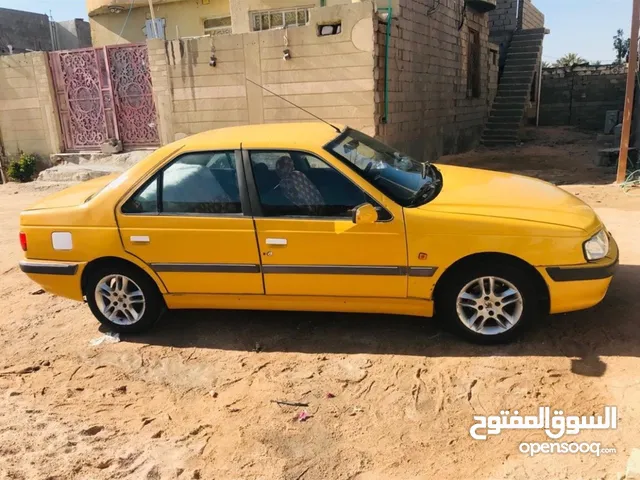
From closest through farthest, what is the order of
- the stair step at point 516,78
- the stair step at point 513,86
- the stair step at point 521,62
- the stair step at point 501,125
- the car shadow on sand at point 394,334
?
the car shadow on sand at point 394,334, the stair step at point 501,125, the stair step at point 513,86, the stair step at point 516,78, the stair step at point 521,62

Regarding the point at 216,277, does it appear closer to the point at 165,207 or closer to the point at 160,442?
the point at 165,207

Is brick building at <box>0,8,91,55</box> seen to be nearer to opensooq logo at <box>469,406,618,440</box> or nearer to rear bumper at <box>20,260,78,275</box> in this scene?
rear bumper at <box>20,260,78,275</box>

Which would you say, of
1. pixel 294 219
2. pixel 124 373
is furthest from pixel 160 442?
pixel 294 219

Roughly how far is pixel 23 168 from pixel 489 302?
12.2m

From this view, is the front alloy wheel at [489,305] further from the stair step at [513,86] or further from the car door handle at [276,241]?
the stair step at [513,86]

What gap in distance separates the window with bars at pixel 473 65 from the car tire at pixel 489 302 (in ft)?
46.5

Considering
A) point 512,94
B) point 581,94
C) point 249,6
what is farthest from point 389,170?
point 581,94

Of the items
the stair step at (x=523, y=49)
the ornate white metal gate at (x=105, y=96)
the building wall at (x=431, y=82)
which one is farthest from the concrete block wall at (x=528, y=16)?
the ornate white metal gate at (x=105, y=96)

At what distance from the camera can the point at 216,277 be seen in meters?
3.92

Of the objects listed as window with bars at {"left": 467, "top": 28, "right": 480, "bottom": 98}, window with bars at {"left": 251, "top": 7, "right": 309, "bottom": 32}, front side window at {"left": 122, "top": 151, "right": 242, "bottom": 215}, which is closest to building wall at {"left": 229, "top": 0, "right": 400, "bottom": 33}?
window with bars at {"left": 251, "top": 7, "right": 309, "bottom": 32}

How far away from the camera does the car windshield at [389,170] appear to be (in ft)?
12.2

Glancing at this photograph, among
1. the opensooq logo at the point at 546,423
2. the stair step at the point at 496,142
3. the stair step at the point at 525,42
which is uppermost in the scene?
the stair step at the point at 525,42

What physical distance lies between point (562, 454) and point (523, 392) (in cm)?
52

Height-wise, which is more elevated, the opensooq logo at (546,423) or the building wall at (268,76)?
the building wall at (268,76)
